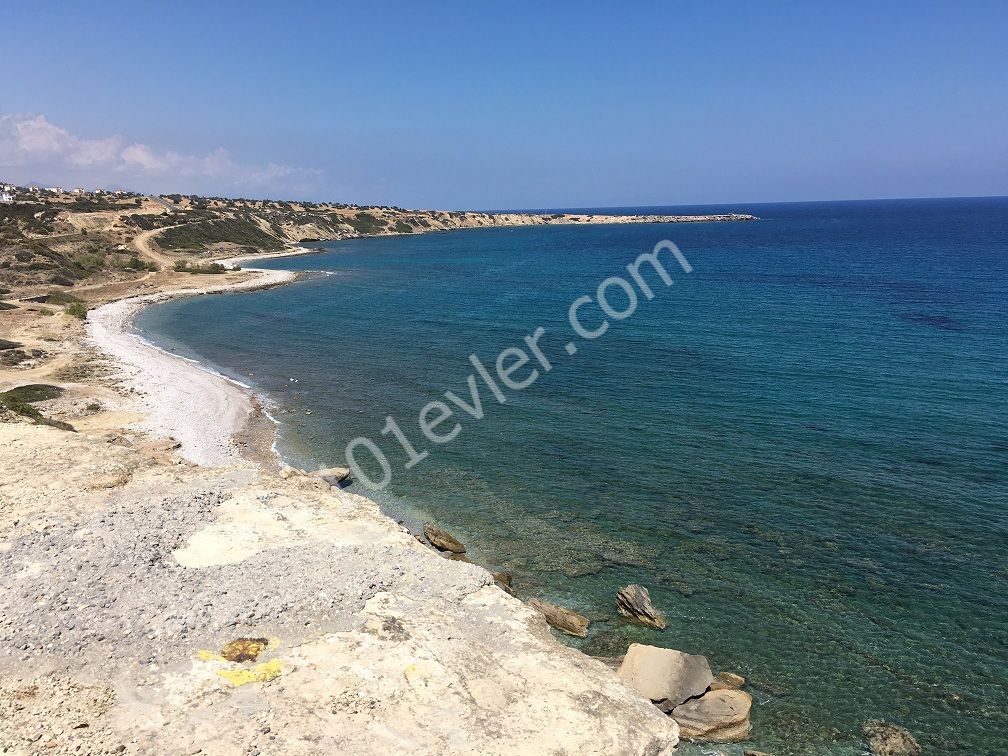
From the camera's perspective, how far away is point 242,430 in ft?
109

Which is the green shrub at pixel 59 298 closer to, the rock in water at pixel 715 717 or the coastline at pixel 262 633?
the coastline at pixel 262 633

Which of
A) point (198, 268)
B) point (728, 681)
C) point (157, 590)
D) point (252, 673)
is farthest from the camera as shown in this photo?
point (198, 268)

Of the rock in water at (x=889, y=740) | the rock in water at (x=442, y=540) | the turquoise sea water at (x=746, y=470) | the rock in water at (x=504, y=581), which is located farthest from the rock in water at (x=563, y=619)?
the rock in water at (x=889, y=740)

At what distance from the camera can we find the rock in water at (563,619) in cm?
1839

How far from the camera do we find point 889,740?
14.4 meters

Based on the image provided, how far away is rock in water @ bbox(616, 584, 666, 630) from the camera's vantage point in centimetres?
1867

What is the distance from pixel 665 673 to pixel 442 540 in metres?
9.36

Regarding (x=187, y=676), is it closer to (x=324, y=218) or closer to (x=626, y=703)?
(x=626, y=703)

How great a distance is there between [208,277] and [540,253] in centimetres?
7299

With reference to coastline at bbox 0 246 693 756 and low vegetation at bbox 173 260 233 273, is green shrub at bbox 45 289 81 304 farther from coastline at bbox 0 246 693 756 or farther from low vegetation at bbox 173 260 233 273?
coastline at bbox 0 246 693 756

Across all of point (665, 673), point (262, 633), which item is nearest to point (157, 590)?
point (262, 633)

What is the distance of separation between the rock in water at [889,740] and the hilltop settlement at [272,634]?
84mm

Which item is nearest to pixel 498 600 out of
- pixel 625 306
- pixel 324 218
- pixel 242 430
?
pixel 242 430

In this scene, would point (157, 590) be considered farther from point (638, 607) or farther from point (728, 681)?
point (728, 681)
